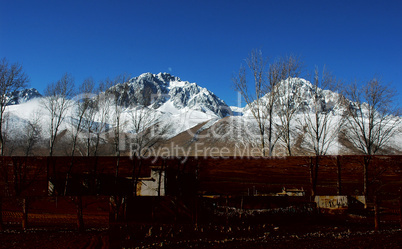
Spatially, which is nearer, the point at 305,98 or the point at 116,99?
the point at 305,98

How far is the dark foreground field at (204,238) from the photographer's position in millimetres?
4285

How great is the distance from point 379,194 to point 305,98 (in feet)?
57.1

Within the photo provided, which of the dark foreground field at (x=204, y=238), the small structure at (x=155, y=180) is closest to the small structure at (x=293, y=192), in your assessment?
the dark foreground field at (x=204, y=238)

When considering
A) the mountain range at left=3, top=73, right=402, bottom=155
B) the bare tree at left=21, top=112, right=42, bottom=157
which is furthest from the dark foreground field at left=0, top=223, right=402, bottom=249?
the bare tree at left=21, top=112, right=42, bottom=157

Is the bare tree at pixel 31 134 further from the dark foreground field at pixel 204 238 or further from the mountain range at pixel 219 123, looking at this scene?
the dark foreground field at pixel 204 238

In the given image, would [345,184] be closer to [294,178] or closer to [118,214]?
[294,178]

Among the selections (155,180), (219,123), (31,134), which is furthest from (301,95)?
(219,123)

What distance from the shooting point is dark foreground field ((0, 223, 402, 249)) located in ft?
14.1

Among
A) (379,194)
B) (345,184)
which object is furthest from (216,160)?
(379,194)

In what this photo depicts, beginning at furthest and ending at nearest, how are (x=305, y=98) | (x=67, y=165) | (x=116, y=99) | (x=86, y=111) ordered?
(x=86, y=111)
(x=116, y=99)
(x=305, y=98)
(x=67, y=165)

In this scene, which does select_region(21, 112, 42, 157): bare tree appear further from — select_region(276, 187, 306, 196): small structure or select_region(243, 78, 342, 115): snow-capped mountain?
select_region(276, 187, 306, 196): small structure

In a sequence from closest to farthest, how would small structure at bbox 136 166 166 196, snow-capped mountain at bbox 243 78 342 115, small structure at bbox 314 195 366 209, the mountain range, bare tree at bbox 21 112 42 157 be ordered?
small structure at bbox 136 166 166 196, small structure at bbox 314 195 366 209, snow-capped mountain at bbox 243 78 342 115, the mountain range, bare tree at bbox 21 112 42 157

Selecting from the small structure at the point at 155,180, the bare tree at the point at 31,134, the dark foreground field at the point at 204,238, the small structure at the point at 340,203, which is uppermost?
the bare tree at the point at 31,134

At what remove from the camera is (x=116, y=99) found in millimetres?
25609
